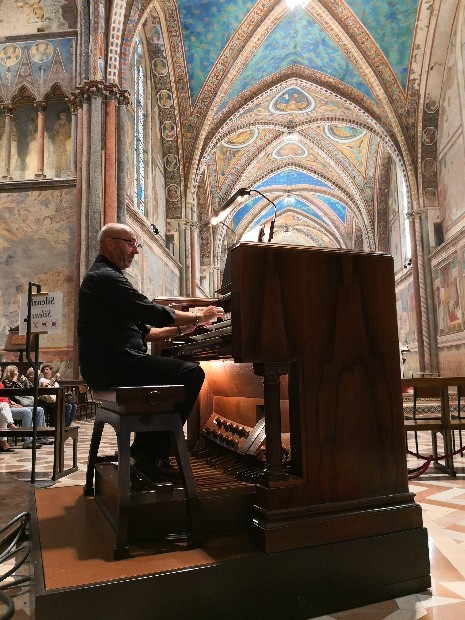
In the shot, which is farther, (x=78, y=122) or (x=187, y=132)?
(x=187, y=132)

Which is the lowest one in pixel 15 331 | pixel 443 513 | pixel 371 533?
pixel 443 513

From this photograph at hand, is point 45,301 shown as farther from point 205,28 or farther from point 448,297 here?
point 205,28

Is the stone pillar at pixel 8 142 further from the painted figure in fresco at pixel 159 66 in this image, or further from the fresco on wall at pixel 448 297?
the fresco on wall at pixel 448 297

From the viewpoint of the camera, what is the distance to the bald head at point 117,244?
288 centimetres

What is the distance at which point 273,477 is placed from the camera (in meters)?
2.29

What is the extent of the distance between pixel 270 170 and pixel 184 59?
33.2ft

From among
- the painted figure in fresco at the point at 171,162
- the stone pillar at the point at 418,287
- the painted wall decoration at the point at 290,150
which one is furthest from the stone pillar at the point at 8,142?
the painted wall decoration at the point at 290,150

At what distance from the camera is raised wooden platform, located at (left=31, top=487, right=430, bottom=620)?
186cm

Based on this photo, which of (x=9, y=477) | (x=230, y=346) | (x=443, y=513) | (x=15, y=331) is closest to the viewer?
(x=230, y=346)

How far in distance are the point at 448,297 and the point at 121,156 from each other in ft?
33.8

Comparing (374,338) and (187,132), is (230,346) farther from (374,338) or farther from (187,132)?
(187,132)

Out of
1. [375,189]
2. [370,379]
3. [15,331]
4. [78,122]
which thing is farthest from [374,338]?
[375,189]

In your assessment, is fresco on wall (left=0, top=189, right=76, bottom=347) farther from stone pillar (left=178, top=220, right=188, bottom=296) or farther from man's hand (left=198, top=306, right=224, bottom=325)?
man's hand (left=198, top=306, right=224, bottom=325)

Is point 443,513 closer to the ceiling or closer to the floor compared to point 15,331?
closer to the floor
